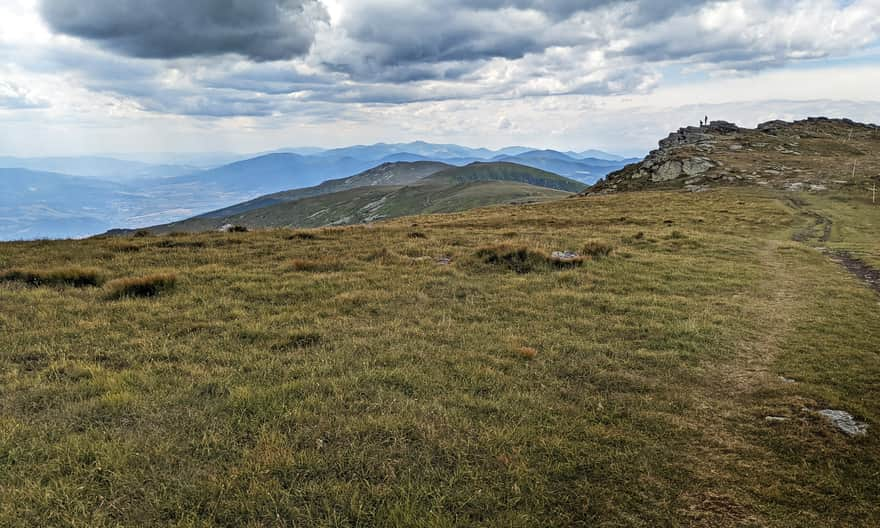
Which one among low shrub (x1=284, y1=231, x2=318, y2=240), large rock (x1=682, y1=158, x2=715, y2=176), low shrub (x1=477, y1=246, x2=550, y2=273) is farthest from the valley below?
large rock (x1=682, y1=158, x2=715, y2=176)

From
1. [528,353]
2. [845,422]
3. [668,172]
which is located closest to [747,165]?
[668,172]

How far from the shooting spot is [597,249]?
20766mm

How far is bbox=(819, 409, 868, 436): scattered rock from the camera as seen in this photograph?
657 centimetres

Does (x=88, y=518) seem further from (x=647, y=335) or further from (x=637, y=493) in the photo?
(x=647, y=335)

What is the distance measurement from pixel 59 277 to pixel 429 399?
13.9m

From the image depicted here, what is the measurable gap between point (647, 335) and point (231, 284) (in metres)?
12.5

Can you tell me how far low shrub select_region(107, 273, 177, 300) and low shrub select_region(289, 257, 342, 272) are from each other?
14.0 ft

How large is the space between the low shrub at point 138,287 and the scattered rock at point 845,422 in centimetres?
1597

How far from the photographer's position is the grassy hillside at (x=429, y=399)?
17.0 ft

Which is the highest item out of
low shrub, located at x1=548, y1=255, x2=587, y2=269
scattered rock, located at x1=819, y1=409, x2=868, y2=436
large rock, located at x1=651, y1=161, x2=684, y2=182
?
large rock, located at x1=651, y1=161, x2=684, y2=182

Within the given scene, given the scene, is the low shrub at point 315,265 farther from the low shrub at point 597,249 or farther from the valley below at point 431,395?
the low shrub at point 597,249

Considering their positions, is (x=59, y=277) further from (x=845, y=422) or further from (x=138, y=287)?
(x=845, y=422)

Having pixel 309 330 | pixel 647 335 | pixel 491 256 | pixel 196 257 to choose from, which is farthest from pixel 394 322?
pixel 196 257

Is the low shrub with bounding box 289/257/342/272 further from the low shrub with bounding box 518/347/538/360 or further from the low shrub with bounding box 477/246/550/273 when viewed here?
the low shrub with bounding box 518/347/538/360
